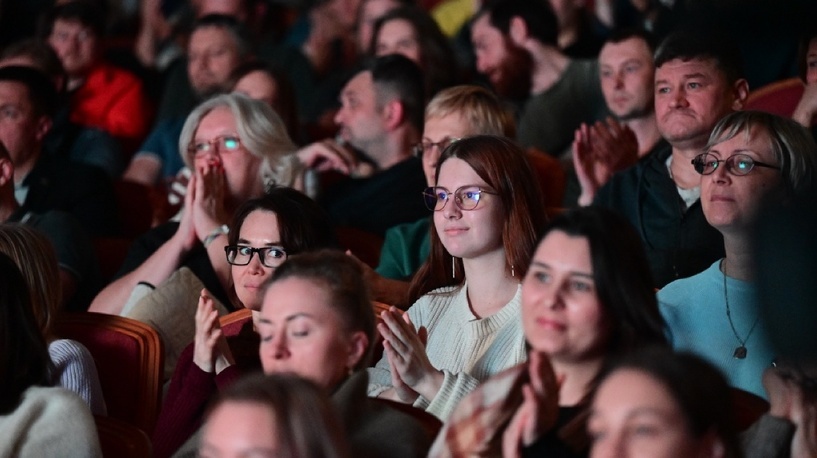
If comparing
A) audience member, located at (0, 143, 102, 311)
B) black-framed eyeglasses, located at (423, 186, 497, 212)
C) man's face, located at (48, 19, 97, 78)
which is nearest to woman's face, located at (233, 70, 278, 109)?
audience member, located at (0, 143, 102, 311)

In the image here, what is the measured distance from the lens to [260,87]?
4.42 meters

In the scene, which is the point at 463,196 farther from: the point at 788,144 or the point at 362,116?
the point at 362,116

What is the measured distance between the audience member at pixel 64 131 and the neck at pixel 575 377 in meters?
2.87

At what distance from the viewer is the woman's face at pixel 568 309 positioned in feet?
6.84

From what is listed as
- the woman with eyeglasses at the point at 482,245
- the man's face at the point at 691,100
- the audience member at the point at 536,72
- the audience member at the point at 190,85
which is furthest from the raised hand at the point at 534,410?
the audience member at the point at 190,85

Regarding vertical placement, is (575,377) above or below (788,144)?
below

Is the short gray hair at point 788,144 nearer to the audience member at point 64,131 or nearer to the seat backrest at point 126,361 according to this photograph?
the seat backrest at point 126,361

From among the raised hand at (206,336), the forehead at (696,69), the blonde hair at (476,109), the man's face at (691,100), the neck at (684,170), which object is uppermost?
the forehead at (696,69)

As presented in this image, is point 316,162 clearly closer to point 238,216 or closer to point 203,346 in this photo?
point 238,216

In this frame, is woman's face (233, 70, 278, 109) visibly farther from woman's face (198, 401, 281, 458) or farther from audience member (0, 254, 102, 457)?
woman's face (198, 401, 281, 458)

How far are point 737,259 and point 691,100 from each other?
0.68 meters

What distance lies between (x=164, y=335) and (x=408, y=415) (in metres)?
1.12

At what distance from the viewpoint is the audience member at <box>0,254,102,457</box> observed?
2.38 metres

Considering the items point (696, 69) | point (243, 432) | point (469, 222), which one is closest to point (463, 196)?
point (469, 222)
